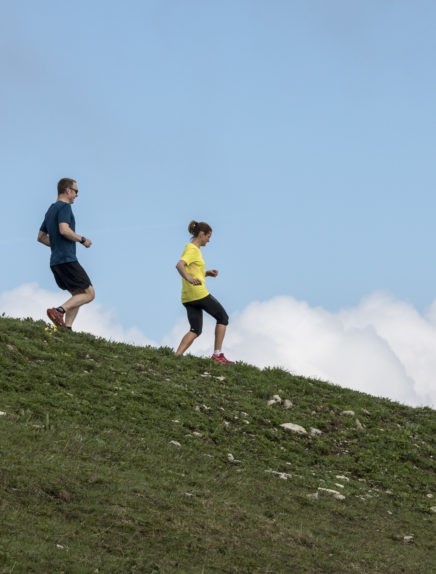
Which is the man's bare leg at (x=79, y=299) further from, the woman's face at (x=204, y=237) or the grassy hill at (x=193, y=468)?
the woman's face at (x=204, y=237)

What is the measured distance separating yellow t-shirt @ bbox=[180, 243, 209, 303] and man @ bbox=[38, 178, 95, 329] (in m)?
2.32

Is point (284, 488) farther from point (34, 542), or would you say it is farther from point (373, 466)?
point (34, 542)

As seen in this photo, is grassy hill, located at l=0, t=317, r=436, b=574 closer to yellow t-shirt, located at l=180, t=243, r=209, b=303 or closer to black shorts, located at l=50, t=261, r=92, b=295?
black shorts, located at l=50, t=261, r=92, b=295

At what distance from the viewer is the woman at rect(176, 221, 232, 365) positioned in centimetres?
2098

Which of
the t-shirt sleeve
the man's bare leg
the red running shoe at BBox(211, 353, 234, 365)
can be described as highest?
the t-shirt sleeve

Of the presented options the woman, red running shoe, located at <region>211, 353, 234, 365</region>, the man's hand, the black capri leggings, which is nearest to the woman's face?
the woman

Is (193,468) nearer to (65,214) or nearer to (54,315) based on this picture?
(54,315)

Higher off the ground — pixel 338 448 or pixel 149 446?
pixel 338 448

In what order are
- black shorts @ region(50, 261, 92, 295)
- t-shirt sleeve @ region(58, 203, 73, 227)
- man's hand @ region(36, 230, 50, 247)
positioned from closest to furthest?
t-shirt sleeve @ region(58, 203, 73, 227), black shorts @ region(50, 261, 92, 295), man's hand @ region(36, 230, 50, 247)

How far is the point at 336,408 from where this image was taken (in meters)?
20.1

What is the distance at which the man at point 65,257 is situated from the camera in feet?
64.3

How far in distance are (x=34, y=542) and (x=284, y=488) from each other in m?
5.63

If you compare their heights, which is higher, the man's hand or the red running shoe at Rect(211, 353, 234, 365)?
the man's hand

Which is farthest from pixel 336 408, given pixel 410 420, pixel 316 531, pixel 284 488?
pixel 316 531
